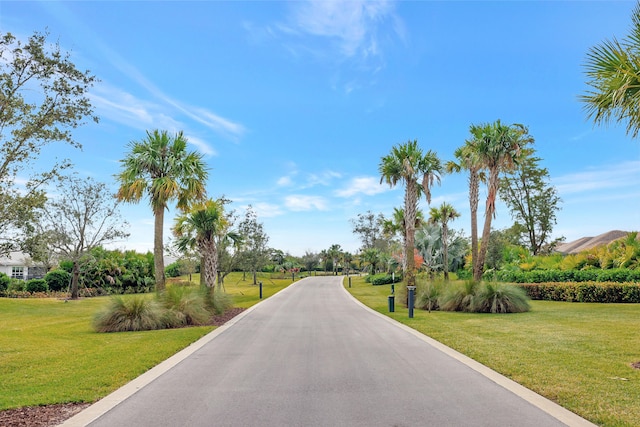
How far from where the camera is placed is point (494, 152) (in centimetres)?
2080

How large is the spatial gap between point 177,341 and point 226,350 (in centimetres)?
181

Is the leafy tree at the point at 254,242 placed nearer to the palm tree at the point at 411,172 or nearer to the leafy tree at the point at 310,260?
the palm tree at the point at 411,172

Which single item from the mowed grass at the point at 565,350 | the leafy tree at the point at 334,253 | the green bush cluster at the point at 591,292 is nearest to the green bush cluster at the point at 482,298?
the mowed grass at the point at 565,350

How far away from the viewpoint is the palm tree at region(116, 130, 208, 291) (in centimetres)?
1695

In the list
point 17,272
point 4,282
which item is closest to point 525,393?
point 4,282

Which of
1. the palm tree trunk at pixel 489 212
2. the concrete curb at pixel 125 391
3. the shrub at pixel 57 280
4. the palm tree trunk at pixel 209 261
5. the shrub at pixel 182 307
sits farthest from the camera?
the shrub at pixel 57 280

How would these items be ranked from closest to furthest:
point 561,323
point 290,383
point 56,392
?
point 56,392 < point 290,383 < point 561,323

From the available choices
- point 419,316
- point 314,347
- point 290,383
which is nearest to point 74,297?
point 419,316

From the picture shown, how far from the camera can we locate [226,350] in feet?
32.3

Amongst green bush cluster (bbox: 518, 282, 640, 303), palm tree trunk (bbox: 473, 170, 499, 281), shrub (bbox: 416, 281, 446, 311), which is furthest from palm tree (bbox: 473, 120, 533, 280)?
green bush cluster (bbox: 518, 282, 640, 303)

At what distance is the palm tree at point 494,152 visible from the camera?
67.8 ft

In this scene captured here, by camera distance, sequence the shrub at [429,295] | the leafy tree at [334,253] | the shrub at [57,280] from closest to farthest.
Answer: the shrub at [429,295]
the shrub at [57,280]
the leafy tree at [334,253]

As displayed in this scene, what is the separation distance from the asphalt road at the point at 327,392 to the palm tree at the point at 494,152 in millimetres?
12010

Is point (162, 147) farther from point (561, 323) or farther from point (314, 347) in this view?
point (561, 323)
